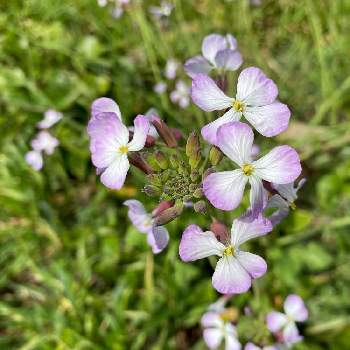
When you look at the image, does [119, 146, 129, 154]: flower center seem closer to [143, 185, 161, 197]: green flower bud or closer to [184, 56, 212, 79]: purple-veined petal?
[143, 185, 161, 197]: green flower bud

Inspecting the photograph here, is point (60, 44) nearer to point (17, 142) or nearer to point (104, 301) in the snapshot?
point (17, 142)

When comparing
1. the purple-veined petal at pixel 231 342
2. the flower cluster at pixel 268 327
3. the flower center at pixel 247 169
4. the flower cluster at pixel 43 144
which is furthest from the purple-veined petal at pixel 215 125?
the flower cluster at pixel 43 144

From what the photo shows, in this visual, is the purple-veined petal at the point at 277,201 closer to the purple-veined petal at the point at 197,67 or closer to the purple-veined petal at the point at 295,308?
the purple-veined petal at the point at 197,67

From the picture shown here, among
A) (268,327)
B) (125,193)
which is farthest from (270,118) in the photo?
(125,193)

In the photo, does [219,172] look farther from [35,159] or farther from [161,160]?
[35,159]

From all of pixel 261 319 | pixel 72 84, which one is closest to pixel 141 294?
pixel 261 319

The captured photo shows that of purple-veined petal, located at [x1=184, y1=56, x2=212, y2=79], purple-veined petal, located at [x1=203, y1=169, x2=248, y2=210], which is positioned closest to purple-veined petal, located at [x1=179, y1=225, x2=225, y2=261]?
purple-veined petal, located at [x1=203, y1=169, x2=248, y2=210]
